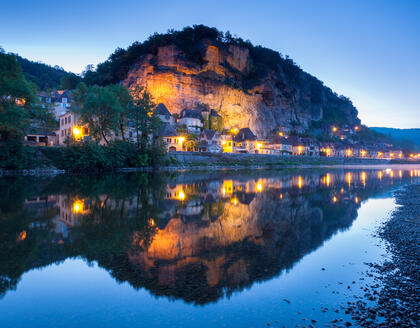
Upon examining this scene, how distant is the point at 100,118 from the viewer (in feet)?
152

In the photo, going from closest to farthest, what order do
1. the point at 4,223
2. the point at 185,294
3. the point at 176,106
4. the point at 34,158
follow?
the point at 185,294 → the point at 4,223 → the point at 34,158 → the point at 176,106

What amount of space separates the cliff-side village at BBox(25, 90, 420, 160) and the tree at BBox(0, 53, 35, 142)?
23.4 feet

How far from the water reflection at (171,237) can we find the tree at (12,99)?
68.8 feet

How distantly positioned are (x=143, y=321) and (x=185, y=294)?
1227 millimetres

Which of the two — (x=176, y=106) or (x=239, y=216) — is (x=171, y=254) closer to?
(x=239, y=216)

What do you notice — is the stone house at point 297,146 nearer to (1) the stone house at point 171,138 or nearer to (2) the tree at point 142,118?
(1) the stone house at point 171,138

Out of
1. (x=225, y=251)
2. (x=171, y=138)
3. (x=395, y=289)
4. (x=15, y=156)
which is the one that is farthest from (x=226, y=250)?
(x=171, y=138)

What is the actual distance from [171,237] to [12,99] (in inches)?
1479

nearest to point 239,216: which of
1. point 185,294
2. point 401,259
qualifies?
point 401,259

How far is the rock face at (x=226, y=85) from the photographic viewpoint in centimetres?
8250

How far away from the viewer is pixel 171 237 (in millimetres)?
11016

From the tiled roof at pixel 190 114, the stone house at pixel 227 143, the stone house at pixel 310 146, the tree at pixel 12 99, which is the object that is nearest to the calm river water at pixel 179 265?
the tree at pixel 12 99

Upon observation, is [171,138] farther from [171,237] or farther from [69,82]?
[171,237]

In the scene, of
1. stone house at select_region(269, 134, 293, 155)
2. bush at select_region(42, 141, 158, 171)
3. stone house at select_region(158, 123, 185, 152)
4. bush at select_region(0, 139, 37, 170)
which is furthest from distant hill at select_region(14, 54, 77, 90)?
bush at select_region(0, 139, 37, 170)
